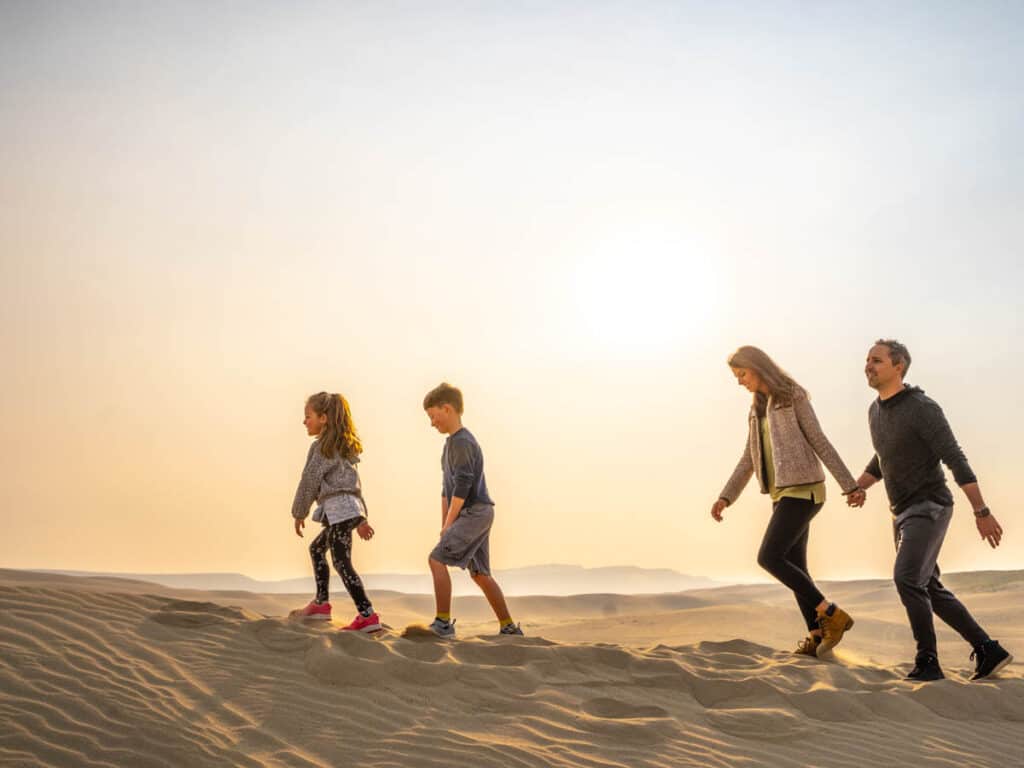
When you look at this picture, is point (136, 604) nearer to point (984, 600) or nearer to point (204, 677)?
point (204, 677)

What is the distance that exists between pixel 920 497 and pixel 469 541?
3542 millimetres

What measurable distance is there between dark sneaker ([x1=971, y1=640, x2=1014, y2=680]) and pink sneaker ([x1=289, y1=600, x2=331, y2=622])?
507 centimetres

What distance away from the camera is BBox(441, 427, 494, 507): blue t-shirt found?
302 inches

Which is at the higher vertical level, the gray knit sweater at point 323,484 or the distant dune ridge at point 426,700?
the gray knit sweater at point 323,484

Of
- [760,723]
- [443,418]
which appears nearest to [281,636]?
[443,418]

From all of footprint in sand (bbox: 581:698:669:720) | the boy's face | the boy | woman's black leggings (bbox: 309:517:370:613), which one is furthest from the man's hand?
woman's black leggings (bbox: 309:517:370:613)

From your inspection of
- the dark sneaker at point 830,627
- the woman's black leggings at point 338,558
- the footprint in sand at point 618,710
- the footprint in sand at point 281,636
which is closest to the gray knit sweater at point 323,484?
the woman's black leggings at point 338,558

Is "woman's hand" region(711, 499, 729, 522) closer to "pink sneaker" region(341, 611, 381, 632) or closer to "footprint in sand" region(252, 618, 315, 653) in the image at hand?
"pink sneaker" region(341, 611, 381, 632)

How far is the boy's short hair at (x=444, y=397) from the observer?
7.91 metres

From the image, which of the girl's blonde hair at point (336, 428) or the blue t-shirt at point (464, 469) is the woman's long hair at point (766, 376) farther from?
the girl's blonde hair at point (336, 428)

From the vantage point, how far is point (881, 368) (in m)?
7.17

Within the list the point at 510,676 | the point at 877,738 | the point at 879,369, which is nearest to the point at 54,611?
the point at 510,676

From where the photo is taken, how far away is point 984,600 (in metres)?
17.2

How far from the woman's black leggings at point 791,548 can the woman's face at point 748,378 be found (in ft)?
3.16
